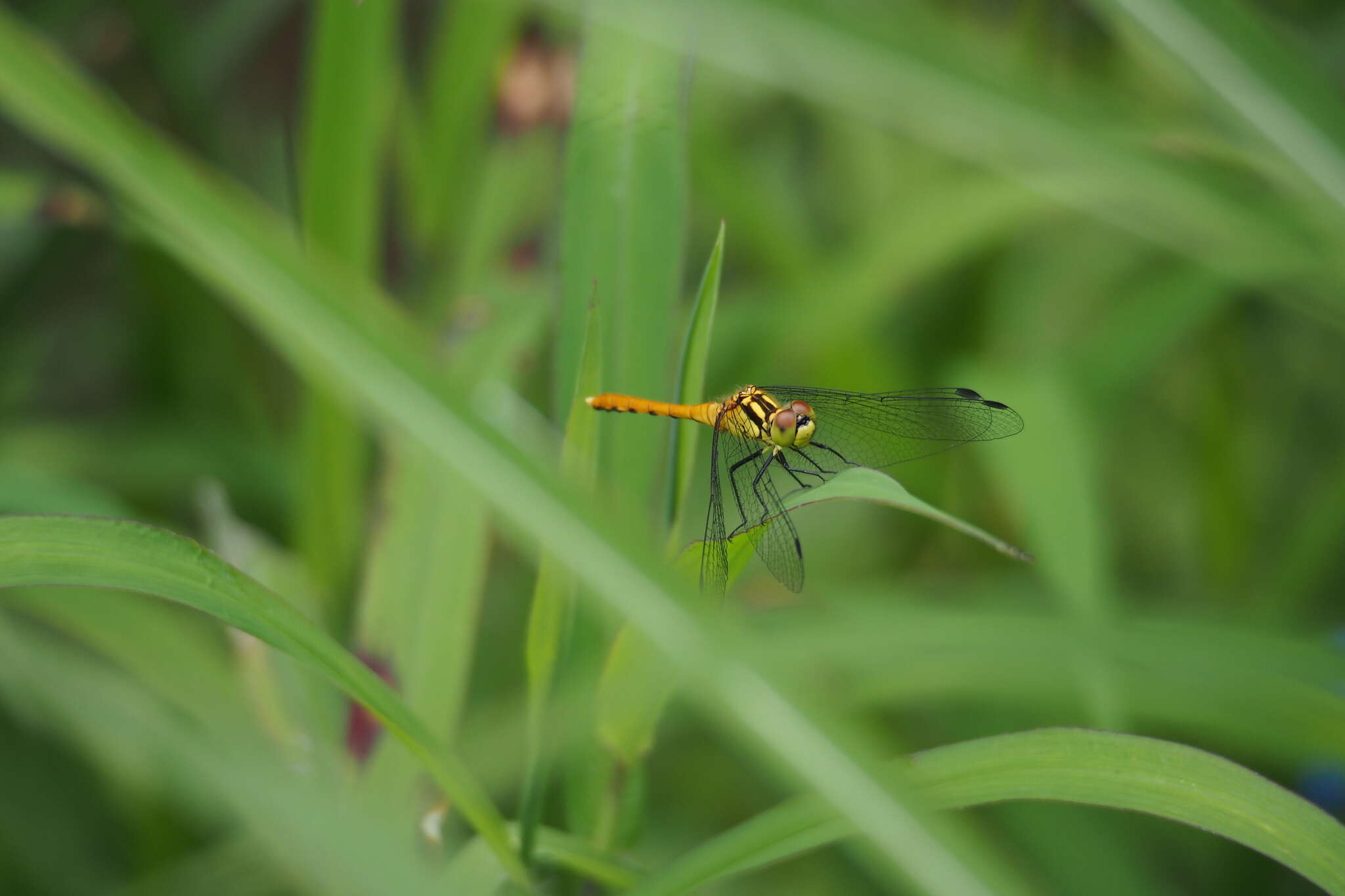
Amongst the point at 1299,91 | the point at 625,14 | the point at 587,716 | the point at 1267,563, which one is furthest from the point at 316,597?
the point at 1267,563

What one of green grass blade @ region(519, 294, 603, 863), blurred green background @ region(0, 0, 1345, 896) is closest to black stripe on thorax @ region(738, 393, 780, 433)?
blurred green background @ region(0, 0, 1345, 896)

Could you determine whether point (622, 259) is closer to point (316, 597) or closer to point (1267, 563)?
point (316, 597)

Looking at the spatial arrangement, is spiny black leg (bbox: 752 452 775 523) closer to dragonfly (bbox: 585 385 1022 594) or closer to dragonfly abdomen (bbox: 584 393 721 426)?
dragonfly (bbox: 585 385 1022 594)

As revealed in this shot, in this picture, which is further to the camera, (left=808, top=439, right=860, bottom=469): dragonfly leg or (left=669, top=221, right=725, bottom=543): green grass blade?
(left=808, top=439, right=860, bottom=469): dragonfly leg

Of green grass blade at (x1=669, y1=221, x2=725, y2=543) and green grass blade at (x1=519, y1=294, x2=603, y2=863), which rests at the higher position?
green grass blade at (x1=669, y1=221, x2=725, y2=543)

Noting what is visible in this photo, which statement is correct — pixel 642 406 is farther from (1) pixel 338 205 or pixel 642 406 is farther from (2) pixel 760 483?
(1) pixel 338 205

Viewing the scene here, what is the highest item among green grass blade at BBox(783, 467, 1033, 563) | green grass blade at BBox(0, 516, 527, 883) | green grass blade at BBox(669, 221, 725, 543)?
green grass blade at BBox(669, 221, 725, 543)

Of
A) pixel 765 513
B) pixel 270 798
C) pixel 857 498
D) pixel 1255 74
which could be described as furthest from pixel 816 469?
pixel 270 798
